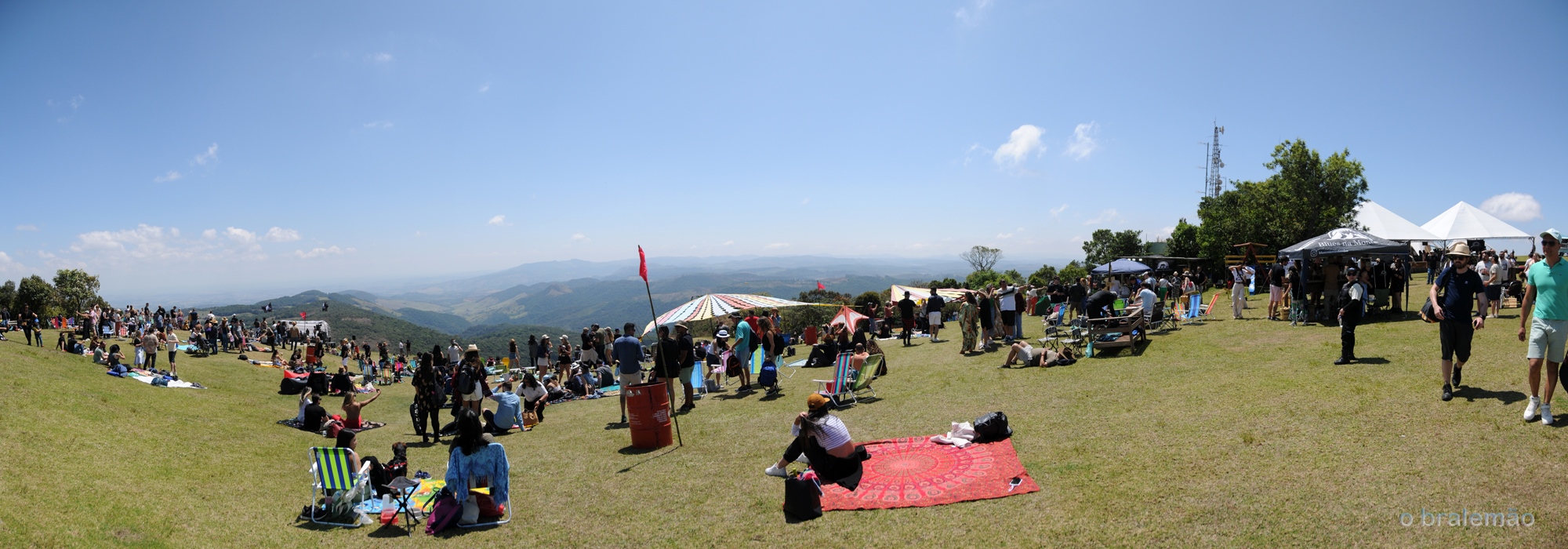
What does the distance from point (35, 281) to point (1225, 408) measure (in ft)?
208

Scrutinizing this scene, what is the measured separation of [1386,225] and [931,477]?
38.0 m

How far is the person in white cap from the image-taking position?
525 centimetres

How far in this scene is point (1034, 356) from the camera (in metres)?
11.5

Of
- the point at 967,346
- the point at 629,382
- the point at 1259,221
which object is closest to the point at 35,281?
the point at 629,382

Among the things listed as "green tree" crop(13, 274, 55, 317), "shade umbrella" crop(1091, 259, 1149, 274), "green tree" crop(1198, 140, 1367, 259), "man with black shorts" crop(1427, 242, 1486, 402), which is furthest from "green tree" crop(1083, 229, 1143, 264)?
"green tree" crop(13, 274, 55, 317)

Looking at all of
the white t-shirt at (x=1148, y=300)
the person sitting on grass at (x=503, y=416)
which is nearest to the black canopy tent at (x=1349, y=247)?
the white t-shirt at (x=1148, y=300)

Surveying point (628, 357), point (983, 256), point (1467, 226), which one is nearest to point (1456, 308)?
point (628, 357)

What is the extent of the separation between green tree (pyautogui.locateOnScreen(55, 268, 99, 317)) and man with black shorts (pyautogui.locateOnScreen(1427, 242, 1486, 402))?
63826 mm

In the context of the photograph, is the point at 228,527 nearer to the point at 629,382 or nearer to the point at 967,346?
the point at 629,382

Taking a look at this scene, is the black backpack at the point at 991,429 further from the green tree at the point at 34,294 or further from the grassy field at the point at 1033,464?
the green tree at the point at 34,294

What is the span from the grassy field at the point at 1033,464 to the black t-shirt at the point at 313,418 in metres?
0.48

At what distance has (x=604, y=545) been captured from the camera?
5.14 metres

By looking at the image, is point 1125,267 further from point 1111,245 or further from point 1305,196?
point 1111,245

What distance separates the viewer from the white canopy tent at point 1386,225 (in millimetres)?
29656
